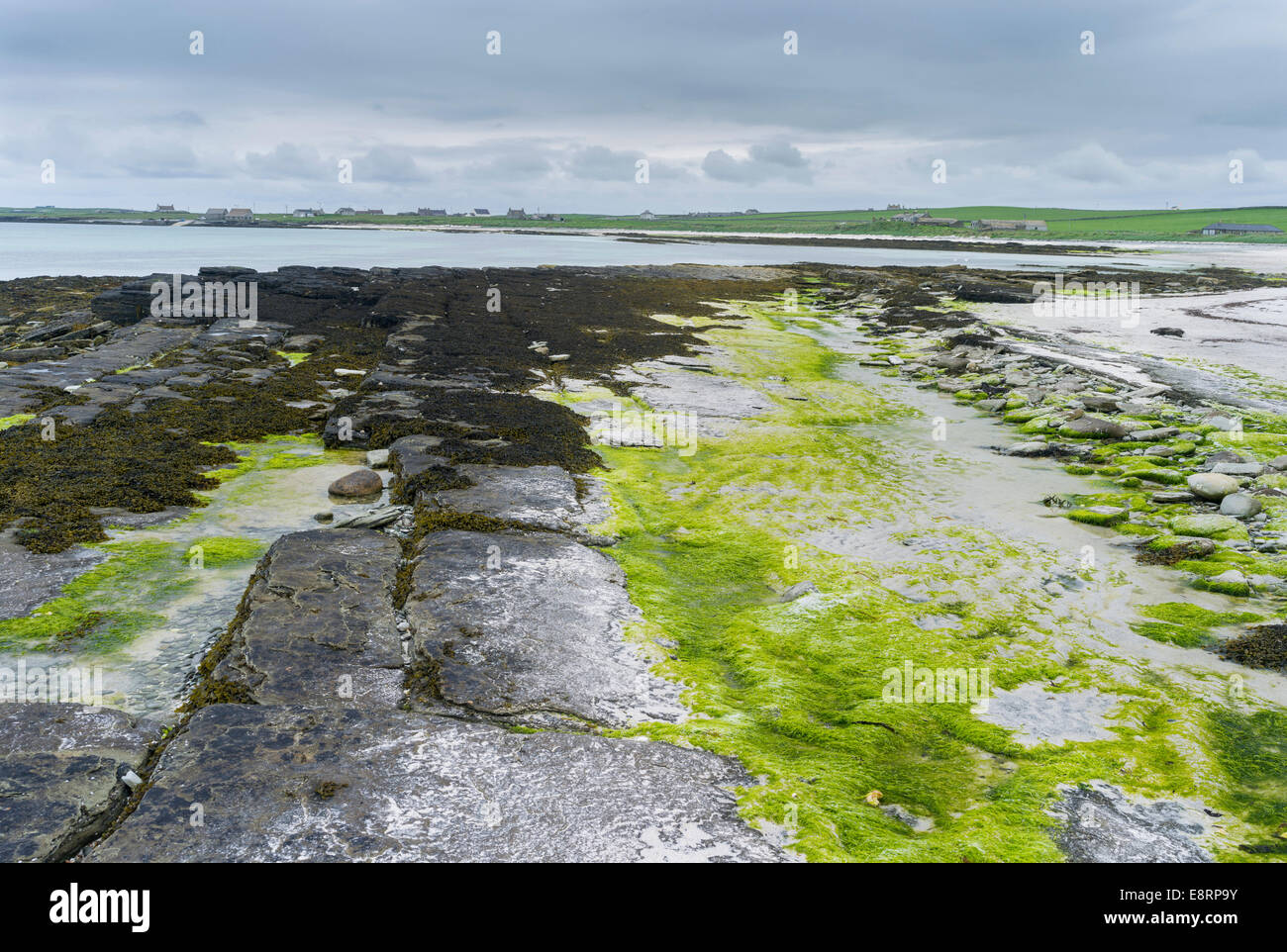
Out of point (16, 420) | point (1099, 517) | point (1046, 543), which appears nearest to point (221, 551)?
point (16, 420)

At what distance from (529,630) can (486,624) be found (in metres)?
0.36

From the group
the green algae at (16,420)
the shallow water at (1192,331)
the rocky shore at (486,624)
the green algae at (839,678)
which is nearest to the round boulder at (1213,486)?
the rocky shore at (486,624)

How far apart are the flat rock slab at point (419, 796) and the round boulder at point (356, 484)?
5633 millimetres

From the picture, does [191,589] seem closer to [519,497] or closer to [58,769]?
[58,769]

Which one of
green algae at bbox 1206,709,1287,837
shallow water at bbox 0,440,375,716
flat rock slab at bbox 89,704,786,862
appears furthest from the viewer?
shallow water at bbox 0,440,375,716

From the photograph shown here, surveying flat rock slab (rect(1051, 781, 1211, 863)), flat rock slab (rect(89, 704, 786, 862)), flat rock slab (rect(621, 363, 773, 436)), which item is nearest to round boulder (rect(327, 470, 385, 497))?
flat rock slab (rect(89, 704, 786, 862))

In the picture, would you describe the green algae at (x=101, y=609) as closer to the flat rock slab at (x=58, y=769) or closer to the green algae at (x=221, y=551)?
the green algae at (x=221, y=551)

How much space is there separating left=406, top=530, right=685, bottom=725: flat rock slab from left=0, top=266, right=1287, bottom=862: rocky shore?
0.10ft

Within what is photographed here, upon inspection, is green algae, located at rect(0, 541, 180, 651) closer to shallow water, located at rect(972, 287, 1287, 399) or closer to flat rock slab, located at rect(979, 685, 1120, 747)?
flat rock slab, located at rect(979, 685, 1120, 747)

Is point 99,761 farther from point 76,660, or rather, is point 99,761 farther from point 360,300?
point 360,300

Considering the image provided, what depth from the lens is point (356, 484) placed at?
416 inches

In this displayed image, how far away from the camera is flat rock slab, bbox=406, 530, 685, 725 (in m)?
5.71

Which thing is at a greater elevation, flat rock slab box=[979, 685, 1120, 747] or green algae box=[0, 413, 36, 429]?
green algae box=[0, 413, 36, 429]
